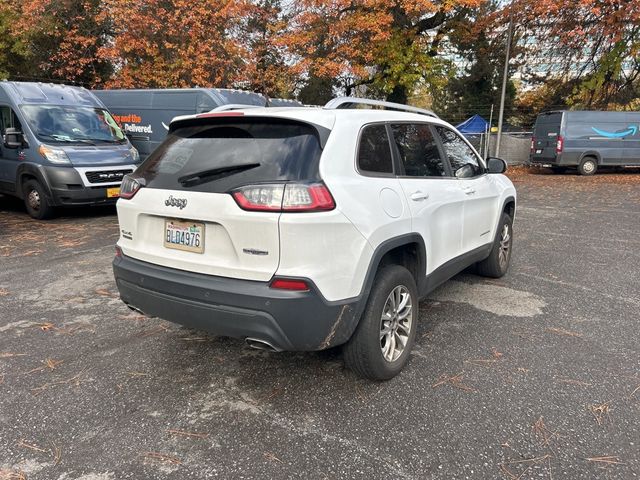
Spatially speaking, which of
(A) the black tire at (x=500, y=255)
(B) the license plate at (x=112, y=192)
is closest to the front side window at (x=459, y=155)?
(A) the black tire at (x=500, y=255)

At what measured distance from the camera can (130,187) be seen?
3.09 meters

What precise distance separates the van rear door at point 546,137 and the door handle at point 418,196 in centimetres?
1656

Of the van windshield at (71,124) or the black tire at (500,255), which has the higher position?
the van windshield at (71,124)

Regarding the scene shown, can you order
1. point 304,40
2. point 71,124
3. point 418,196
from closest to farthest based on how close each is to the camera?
point 418,196 → point 71,124 → point 304,40

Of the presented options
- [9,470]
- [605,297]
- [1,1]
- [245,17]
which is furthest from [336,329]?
[1,1]

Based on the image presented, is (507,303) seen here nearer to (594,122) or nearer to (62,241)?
(62,241)

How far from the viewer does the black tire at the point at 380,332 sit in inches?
110

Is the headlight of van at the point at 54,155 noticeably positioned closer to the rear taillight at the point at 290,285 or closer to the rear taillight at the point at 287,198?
the rear taillight at the point at 287,198

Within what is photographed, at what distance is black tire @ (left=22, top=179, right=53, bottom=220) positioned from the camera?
8461 millimetres

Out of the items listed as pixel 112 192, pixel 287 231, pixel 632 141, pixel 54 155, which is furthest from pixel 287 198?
pixel 632 141

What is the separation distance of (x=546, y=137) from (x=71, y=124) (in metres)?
16.2

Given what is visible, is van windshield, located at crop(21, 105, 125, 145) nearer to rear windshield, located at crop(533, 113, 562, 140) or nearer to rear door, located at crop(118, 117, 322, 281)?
rear door, located at crop(118, 117, 322, 281)

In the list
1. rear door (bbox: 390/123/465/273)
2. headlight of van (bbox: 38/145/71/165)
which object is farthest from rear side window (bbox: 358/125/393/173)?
headlight of van (bbox: 38/145/71/165)

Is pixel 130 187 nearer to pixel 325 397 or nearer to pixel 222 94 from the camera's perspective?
pixel 325 397
